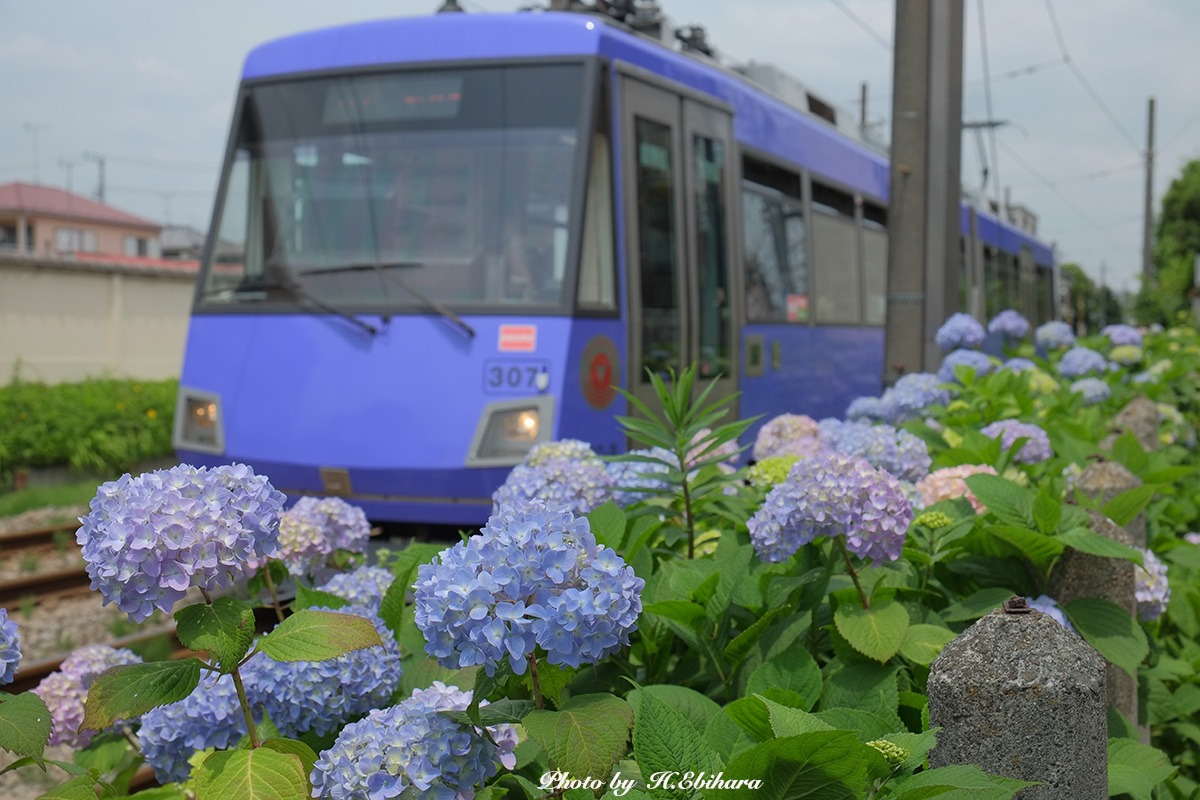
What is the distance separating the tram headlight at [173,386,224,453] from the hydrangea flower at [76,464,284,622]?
547 cm

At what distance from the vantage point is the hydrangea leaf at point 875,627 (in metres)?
1.93

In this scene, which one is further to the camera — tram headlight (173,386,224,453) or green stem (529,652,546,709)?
tram headlight (173,386,224,453)

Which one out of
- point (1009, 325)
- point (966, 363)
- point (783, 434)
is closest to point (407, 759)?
point (783, 434)

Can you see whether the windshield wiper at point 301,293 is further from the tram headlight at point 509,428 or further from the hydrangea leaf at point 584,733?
the hydrangea leaf at point 584,733

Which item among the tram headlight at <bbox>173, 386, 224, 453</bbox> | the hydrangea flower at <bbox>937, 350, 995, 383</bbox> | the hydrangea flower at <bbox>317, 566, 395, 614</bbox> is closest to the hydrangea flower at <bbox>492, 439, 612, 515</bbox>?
the hydrangea flower at <bbox>317, 566, 395, 614</bbox>

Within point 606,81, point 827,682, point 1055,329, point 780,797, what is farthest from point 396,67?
point 780,797

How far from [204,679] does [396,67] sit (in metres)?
5.60

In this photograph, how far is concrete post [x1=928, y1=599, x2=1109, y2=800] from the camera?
1.48 metres

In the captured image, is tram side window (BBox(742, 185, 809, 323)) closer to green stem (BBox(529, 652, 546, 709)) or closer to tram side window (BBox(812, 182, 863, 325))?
tram side window (BBox(812, 182, 863, 325))

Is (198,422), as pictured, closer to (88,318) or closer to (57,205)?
(88,318)

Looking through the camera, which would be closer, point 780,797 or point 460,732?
point 780,797

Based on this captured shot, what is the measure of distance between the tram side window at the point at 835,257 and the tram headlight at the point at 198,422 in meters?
4.86

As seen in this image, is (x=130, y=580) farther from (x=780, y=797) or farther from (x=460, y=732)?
(x=780, y=797)

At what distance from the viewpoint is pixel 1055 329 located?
7973 millimetres
